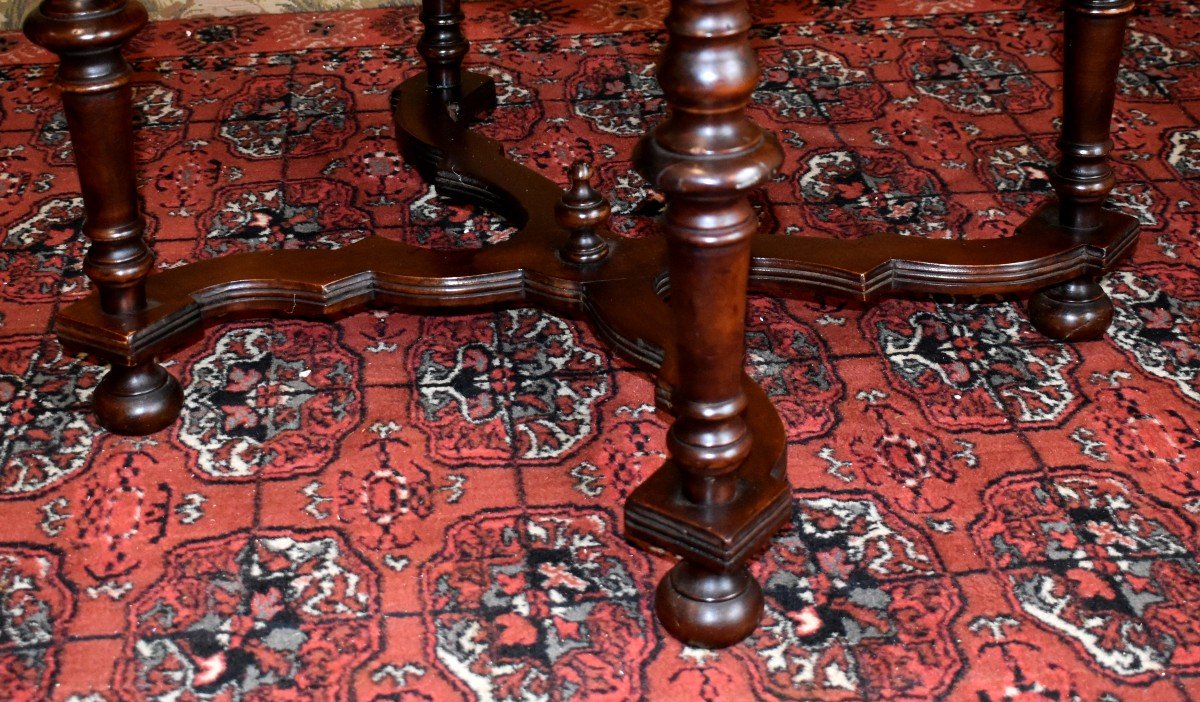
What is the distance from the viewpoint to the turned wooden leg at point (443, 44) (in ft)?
6.84

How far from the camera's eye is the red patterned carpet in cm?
124

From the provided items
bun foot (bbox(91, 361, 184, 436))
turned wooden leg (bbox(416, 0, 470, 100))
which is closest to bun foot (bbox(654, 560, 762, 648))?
bun foot (bbox(91, 361, 184, 436))

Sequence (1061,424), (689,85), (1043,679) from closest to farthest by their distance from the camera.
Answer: (689,85)
(1043,679)
(1061,424)

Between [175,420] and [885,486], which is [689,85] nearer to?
[885,486]

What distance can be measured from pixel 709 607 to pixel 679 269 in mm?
322

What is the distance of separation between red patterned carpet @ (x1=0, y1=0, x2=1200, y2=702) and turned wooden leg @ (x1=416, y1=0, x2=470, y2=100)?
151 millimetres

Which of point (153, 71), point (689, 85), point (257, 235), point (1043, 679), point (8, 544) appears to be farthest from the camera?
point (153, 71)

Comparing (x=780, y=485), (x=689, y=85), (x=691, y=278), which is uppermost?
(x=689, y=85)

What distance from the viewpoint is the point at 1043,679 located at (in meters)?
1.20

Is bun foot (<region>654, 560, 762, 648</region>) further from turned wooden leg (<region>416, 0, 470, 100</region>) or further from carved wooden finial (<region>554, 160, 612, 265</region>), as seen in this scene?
turned wooden leg (<region>416, 0, 470, 100</region>)

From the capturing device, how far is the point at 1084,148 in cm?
163

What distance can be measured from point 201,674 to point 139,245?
1.61 feet

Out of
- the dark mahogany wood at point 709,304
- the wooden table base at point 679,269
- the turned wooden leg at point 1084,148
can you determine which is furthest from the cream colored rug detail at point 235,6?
the dark mahogany wood at point 709,304

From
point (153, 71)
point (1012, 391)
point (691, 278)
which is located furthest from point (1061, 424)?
point (153, 71)
